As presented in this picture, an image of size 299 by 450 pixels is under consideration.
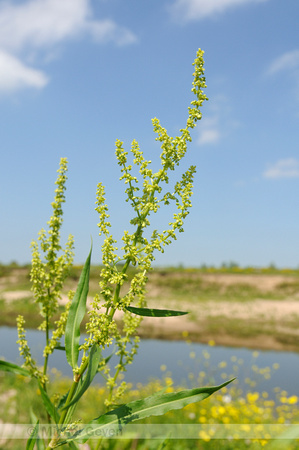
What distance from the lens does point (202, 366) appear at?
34.8 feet

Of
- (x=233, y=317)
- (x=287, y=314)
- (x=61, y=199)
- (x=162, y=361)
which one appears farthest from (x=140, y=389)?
(x=287, y=314)

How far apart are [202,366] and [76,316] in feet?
32.4

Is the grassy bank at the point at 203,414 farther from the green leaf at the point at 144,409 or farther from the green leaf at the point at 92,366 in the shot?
the green leaf at the point at 92,366

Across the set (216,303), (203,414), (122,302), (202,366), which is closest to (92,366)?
(122,302)

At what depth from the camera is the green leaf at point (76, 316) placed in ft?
4.75

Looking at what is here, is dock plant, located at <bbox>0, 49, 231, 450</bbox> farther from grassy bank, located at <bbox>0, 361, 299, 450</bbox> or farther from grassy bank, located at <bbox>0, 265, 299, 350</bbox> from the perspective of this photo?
grassy bank, located at <bbox>0, 265, 299, 350</bbox>

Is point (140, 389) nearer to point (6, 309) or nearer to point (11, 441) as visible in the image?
point (11, 441)

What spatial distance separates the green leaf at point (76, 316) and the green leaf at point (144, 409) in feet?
0.77

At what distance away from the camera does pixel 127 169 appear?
1456mm

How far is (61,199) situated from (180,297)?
78.1 feet

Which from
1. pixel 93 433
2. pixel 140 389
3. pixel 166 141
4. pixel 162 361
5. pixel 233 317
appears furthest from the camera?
pixel 233 317

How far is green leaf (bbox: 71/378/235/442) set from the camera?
51.4 inches

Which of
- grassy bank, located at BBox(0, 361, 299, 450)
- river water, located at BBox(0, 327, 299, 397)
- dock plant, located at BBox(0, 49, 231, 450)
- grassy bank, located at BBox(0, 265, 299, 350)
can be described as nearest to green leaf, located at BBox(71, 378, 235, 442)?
dock plant, located at BBox(0, 49, 231, 450)

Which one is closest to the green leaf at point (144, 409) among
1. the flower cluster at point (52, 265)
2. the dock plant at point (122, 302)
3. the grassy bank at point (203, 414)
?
the dock plant at point (122, 302)
